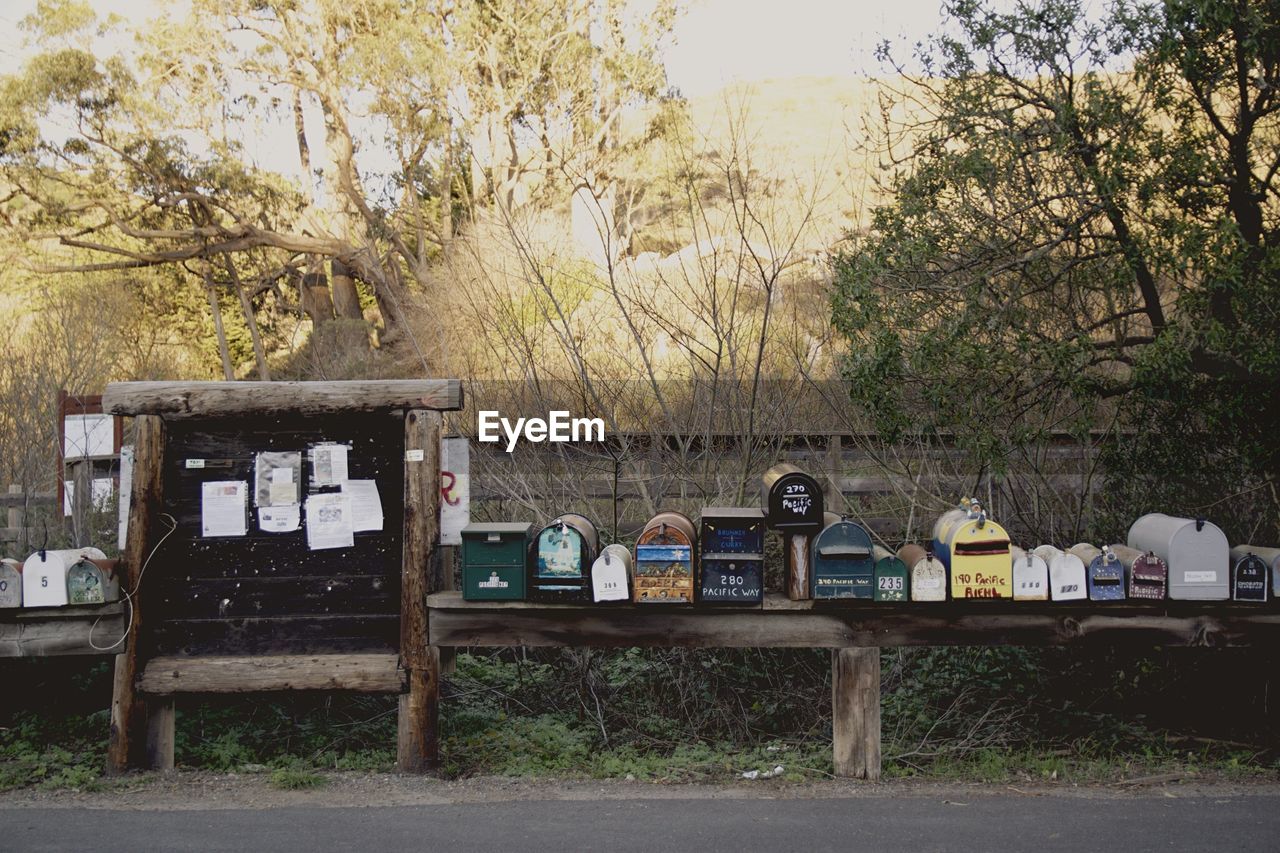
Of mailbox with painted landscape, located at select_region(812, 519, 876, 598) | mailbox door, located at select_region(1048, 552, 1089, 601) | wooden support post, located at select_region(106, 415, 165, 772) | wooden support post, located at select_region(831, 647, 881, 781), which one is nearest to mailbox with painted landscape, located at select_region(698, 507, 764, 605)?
mailbox with painted landscape, located at select_region(812, 519, 876, 598)

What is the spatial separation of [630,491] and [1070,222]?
3.62m

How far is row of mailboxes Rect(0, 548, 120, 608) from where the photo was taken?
5.78m

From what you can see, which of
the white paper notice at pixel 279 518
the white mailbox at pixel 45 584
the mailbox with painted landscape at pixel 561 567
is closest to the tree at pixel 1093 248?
the mailbox with painted landscape at pixel 561 567

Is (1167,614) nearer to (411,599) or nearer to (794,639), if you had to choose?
(794,639)

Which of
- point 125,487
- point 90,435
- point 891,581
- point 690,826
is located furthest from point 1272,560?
point 90,435

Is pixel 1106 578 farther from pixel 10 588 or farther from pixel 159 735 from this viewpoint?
pixel 10 588

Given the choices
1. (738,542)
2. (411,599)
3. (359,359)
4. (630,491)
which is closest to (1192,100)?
(738,542)

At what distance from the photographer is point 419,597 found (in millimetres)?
5953

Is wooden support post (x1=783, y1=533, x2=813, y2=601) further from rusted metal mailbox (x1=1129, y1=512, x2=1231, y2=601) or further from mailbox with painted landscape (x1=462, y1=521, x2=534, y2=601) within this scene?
rusted metal mailbox (x1=1129, y1=512, x2=1231, y2=601)

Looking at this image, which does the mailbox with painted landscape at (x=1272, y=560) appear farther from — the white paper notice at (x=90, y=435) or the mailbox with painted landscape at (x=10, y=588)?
the white paper notice at (x=90, y=435)

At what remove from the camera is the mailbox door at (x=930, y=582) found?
5.64m

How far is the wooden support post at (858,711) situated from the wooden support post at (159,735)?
3398mm

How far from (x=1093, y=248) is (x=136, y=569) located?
5514 mm

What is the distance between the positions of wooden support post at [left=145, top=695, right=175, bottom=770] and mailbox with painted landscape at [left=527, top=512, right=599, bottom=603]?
6.62 feet
